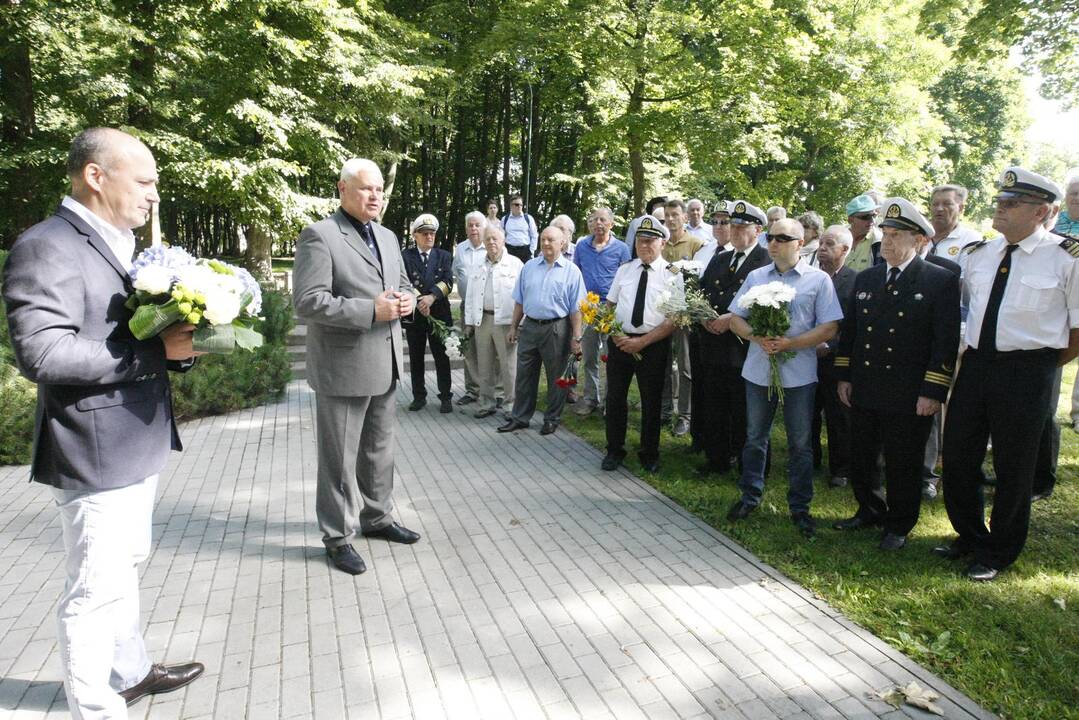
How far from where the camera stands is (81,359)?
2312 mm

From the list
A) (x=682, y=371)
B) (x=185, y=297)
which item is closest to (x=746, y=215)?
(x=682, y=371)

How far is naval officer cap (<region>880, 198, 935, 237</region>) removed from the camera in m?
4.30

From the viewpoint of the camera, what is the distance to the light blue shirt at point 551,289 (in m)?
7.38

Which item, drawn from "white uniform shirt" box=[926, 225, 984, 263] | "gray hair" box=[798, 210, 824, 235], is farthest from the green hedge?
"white uniform shirt" box=[926, 225, 984, 263]

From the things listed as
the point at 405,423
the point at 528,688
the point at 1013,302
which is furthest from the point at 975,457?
the point at 405,423

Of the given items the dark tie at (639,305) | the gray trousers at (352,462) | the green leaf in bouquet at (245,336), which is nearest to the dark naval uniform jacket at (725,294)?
the dark tie at (639,305)

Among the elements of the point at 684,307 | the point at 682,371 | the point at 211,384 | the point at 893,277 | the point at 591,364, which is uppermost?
the point at 893,277

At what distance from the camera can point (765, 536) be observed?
188 inches

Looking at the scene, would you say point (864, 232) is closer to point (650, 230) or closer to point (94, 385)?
point (650, 230)

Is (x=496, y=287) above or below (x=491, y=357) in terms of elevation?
above

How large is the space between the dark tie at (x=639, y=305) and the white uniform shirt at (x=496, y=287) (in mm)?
2201

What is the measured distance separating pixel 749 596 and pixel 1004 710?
1315mm

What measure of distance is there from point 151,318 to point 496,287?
19.1 ft

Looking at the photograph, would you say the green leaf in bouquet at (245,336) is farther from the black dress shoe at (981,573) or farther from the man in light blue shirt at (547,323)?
the man in light blue shirt at (547,323)
